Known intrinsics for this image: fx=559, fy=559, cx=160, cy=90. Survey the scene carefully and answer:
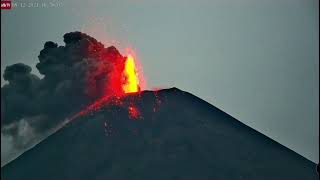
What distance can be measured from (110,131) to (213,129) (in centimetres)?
2045

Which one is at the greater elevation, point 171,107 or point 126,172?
point 171,107

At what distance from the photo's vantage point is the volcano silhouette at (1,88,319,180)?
95562 millimetres

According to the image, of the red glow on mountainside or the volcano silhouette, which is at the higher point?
the red glow on mountainside

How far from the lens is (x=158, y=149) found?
101062mm

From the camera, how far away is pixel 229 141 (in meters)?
107

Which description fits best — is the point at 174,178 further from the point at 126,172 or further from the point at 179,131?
the point at 179,131

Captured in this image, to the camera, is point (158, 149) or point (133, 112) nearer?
point (158, 149)

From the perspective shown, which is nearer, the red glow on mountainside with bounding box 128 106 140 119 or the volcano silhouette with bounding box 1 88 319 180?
the volcano silhouette with bounding box 1 88 319 180

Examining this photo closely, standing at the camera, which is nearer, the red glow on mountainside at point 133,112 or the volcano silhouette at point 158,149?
the volcano silhouette at point 158,149

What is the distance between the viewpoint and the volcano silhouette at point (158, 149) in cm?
9556

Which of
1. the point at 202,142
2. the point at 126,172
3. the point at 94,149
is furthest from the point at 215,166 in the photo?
the point at 94,149

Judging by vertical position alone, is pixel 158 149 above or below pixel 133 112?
below

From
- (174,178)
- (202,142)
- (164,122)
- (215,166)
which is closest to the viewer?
(174,178)

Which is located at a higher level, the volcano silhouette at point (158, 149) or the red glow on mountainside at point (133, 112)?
the red glow on mountainside at point (133, 112)
